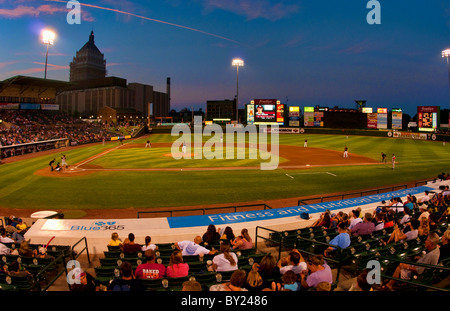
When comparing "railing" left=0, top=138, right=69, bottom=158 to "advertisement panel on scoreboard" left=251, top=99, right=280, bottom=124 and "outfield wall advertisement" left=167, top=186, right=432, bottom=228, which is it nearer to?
"outfield wall advertisement" left=167, top=186, right=432, bottom=228

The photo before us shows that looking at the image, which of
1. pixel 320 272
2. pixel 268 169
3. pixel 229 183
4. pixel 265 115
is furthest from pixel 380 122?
pixel 320 272

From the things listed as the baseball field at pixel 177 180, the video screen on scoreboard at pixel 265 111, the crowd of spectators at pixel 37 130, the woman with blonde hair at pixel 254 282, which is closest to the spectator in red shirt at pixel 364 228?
the woman with blonde hair at pixel 254 282

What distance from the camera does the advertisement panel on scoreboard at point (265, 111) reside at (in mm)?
76312

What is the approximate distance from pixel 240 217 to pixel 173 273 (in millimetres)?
6635

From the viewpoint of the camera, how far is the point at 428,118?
70438mm

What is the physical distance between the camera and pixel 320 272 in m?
5.58

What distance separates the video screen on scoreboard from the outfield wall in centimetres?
6363

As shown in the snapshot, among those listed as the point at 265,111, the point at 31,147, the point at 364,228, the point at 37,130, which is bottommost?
the point at 364,228

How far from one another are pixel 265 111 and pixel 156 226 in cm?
6809

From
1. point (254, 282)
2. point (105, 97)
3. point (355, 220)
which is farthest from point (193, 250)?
point (105, 97)

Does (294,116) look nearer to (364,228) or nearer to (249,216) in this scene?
(249,216)

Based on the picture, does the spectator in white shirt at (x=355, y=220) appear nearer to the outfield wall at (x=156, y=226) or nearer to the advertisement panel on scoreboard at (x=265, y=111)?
the outfield wall at (x=156, y=226)
